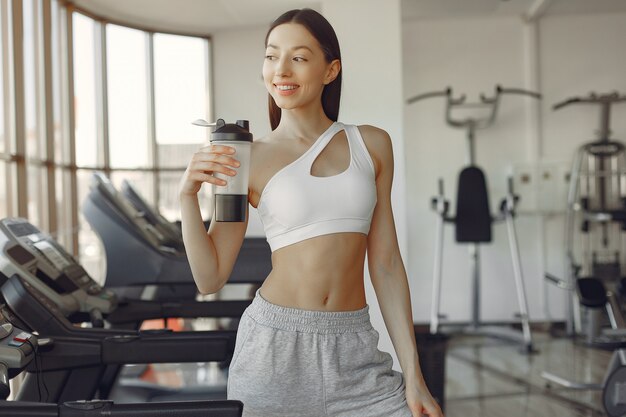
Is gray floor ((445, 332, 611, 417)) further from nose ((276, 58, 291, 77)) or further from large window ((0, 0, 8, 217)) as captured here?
nose ((276, 58, 291, 77))

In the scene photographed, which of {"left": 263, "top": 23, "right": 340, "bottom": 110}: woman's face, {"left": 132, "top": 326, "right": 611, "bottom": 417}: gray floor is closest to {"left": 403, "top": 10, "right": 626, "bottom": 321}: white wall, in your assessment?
{"left": 132, "top": 326, "right": 611, "bottom": 417}: gray floor

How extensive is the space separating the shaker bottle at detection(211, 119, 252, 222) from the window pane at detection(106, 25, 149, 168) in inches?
209

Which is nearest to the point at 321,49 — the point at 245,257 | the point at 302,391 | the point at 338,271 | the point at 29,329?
the point at 338,271

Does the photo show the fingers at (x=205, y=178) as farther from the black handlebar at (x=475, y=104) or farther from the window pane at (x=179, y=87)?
the window pane at (x=179, y=87)

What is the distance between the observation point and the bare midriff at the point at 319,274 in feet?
4.36

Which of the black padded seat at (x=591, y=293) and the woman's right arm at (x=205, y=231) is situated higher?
the woman's right arm at (x=205, y=231)

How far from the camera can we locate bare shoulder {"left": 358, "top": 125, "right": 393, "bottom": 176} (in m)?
1.41

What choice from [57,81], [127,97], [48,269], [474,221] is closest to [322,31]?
[48,269]

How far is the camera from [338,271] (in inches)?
52.9

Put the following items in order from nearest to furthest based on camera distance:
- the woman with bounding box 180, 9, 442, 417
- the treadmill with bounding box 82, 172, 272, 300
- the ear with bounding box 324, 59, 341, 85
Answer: the woman with bounding box 180, 9, 442, 417 < the ear with bounding box 324, 59, 341, 85 < the treadmill with bounding box 82, 172, 272, 300

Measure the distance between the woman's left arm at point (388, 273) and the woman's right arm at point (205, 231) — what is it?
9.4 inches

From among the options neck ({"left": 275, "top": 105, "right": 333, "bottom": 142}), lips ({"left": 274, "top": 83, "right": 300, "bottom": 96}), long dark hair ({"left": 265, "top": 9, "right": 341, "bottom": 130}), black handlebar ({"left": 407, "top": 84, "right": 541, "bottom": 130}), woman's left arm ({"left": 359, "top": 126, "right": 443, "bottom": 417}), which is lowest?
woman's left arm ({"left": 359, "top": 126, "right": 443, "bottom": 417})

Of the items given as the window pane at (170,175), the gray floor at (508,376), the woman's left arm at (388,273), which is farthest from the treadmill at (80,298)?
the window pane at (170,175)

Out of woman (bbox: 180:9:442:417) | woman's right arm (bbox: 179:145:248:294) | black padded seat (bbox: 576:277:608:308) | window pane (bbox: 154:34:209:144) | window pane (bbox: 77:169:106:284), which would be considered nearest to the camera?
woman's right arm (bbox: 179:145:248:294)
